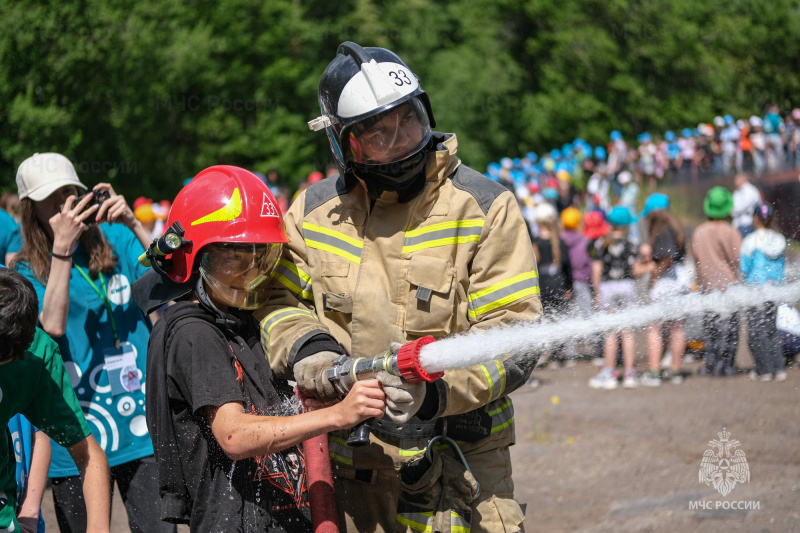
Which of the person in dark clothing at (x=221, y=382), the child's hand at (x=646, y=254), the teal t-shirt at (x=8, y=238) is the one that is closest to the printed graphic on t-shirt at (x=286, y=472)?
the person in dark clothing at (x=221, y=382)

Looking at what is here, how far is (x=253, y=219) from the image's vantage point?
2771 millimetres

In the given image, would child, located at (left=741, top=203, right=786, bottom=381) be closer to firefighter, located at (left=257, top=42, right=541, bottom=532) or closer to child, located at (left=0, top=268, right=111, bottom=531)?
firefighter, located at (left=257, top=42, right=541, bottom=532)

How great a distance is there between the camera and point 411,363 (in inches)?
91.4

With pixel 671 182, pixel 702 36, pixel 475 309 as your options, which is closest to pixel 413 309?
pixel 475 309

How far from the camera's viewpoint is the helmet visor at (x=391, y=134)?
2852 millimetres

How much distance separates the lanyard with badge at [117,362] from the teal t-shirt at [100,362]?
15 mm

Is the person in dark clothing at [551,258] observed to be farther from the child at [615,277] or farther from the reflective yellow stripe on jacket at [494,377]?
the reflective yellow stripe on jacket at [494,377]

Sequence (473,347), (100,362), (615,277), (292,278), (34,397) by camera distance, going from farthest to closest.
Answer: (615,277) < (100,362) < (292,278) < (34,397) < (473,347)

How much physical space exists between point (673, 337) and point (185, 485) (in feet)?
24.0

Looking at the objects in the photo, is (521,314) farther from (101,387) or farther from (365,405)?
(101,387)

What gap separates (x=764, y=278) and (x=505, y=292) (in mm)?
5020

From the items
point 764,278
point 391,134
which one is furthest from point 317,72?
point 391,134

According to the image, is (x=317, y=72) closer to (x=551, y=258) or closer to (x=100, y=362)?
(x=551, y=258)

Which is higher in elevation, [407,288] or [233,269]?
[233,269]
